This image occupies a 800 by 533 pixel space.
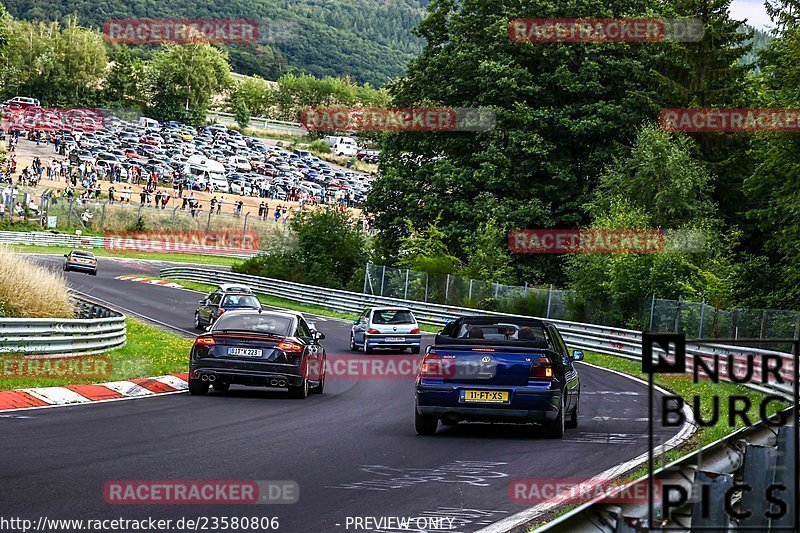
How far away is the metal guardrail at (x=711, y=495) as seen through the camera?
4879 mm

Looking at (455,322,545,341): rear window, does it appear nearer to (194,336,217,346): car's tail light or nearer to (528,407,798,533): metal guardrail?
(194,336,217,346): car's tail light

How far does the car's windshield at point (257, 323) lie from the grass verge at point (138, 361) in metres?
2.12

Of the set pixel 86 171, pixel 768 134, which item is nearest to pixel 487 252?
pixel 768 134

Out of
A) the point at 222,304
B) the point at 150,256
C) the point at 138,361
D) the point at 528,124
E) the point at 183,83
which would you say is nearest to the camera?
the point at 138,361

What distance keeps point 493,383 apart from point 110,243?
72.5 metres

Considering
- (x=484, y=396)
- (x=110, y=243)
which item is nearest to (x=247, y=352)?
(x=484, y=396)

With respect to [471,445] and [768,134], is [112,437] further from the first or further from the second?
[768,134]

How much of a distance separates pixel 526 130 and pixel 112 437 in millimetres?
38898

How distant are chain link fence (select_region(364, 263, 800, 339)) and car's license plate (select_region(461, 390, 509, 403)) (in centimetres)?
988

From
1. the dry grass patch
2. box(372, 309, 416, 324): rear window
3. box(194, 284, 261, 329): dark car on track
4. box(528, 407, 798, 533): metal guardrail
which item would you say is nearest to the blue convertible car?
box(528, 407, 798, 533): metal guardrail

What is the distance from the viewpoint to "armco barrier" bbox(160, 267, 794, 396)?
1320 inches

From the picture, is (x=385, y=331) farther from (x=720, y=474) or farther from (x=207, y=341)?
(x=720, y=474)

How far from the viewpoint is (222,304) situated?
3528 cm

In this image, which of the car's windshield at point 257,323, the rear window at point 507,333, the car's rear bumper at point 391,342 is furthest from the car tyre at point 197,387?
the car's rear bumper at point 391,342
